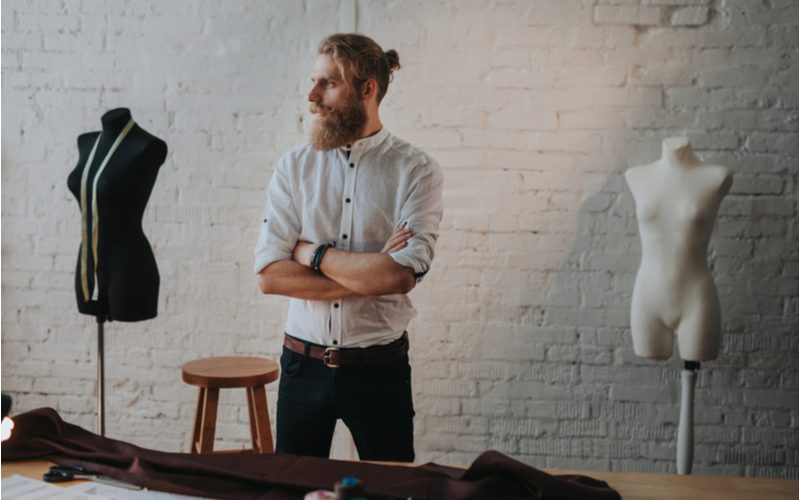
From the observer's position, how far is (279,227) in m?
2.69

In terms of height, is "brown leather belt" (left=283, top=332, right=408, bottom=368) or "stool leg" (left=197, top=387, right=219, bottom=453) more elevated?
"brown leather belt" (left=283, top=332, right=408, bottom=368)

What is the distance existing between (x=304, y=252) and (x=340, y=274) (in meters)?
0.16

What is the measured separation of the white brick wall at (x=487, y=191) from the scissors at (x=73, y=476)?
2018 millimetres

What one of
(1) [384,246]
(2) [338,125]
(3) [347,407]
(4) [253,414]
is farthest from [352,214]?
(4) [253,414]

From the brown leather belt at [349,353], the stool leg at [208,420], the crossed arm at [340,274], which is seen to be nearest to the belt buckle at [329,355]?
the brown leather belt at [349,353]

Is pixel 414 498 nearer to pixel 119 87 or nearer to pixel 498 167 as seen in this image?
pixel 498 167

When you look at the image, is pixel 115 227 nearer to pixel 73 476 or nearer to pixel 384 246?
pixel 384 246

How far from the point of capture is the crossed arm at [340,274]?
8.32ft

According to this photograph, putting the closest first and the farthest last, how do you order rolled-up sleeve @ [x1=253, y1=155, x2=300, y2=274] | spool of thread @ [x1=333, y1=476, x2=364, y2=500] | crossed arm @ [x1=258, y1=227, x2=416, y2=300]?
1. spool of thread @ [x1=333, y1=476, x2=364, y2=500]
2. crossed arm @ [x1=258, y1=227, x2=416, y2=300]
3. rolled-up sleeve @ [x1=253, y1=155, x2=300, y2=274]

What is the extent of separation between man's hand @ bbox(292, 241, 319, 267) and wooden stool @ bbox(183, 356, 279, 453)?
601mm

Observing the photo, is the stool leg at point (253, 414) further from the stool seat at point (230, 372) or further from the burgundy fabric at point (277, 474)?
the burgundy fabric at point (277, 474)

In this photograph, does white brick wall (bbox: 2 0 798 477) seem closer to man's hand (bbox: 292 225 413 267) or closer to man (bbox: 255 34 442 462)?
man (bbox: 255 34 442 462)

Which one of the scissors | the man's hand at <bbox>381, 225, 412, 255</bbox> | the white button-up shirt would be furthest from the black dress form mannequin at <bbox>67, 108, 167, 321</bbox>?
the scissors

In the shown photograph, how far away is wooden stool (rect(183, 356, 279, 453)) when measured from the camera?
3006 millimetres
